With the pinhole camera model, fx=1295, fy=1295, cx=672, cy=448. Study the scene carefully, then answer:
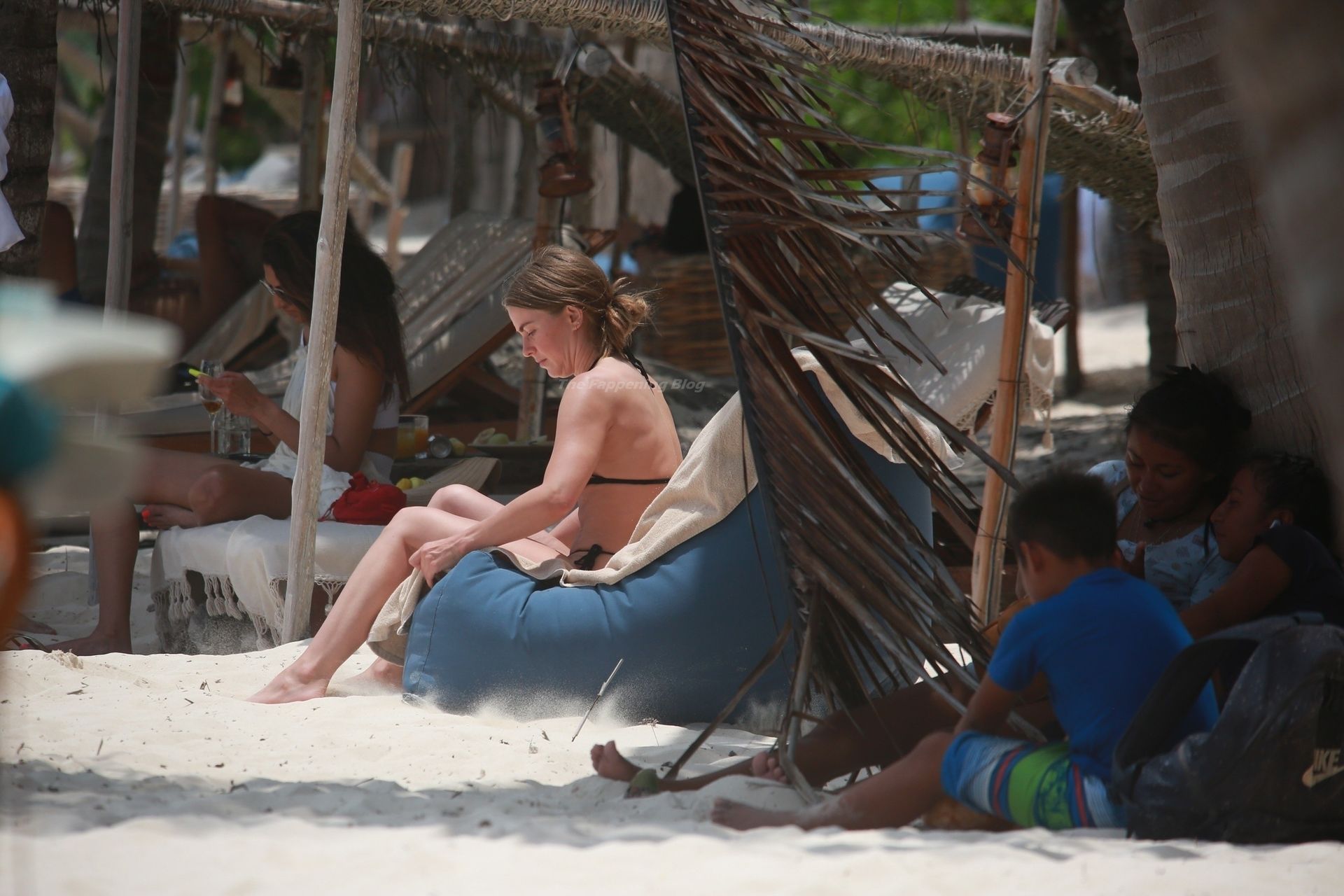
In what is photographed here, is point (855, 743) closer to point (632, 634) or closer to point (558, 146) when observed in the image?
point (632, 634)

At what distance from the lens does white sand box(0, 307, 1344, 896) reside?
2.00 meters

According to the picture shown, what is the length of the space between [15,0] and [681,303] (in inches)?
201

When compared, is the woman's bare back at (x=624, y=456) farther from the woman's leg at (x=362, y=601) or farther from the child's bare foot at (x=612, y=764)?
the child's bare foot at (x=612, y=764)

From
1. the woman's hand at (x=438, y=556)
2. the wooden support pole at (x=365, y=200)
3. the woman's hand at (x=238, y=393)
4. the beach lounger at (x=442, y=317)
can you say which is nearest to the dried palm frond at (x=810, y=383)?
the woman's hand at (x=438, y=556)

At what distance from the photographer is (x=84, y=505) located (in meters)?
1.75

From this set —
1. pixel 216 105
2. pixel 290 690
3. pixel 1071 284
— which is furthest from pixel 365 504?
pixel 1071 284

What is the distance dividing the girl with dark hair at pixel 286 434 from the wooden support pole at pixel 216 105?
5046 millimetres

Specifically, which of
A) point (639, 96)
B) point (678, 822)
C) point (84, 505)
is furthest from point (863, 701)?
point (639, 96)

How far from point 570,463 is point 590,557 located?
333 millimetres

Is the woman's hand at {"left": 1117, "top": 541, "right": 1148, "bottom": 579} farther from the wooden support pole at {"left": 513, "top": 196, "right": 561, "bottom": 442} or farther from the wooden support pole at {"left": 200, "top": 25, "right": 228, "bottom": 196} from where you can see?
the wooden support pole at {"left": 200, "top": 25, "right": 228, "bottom": 196}

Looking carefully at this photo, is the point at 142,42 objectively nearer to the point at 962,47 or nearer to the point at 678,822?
the point at 962,47

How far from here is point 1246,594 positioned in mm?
2545

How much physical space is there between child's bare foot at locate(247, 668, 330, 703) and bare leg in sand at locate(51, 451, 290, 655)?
34.4 inches

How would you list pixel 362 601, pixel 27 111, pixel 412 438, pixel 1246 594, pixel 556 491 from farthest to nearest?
1. pixel 412 438
2. pixel 27 111
3. pixel 362 601
4. pixel 556 491
5. pixel 1246 594
